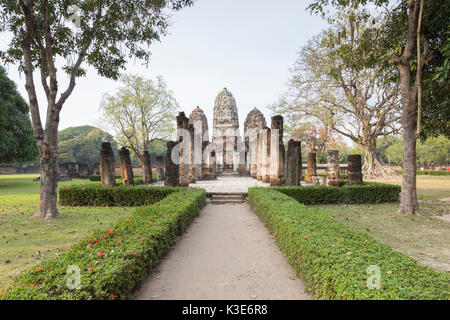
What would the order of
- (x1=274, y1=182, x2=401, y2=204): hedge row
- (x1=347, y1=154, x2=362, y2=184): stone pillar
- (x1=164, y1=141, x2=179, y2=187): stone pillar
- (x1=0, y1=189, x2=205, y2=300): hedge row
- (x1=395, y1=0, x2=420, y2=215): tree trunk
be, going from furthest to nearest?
(x1=347, y1=154, x2=362, y2=184): stone pillar, (x1=164, y1=141, x2=179, y2=187): stone pillar, (x1=274, y1=182, x2=401, y2=204): hedge row, (x1=395, y1=0, x2=420, y2=215): tree trunk, (x1=0, y1=189, x2=205, y2=300): hedge row

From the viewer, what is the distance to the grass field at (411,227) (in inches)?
217

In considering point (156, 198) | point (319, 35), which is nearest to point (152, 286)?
point (156, 198)

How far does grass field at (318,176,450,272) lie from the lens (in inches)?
217

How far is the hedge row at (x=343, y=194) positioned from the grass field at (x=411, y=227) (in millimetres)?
575

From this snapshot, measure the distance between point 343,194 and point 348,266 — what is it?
9.72 meters

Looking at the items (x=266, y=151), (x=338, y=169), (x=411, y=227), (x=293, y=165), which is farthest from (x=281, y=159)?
(x=411, y=227)

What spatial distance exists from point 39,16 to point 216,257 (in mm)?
10693

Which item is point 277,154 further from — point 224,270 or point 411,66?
point 224,270

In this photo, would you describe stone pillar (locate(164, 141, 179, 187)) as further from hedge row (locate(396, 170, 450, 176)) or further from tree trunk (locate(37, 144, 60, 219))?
hedge row (locate(396, 170, 450, 176))

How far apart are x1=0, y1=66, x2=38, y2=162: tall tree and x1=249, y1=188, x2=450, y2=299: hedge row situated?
23.9 metres

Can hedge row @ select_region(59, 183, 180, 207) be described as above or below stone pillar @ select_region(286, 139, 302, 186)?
below

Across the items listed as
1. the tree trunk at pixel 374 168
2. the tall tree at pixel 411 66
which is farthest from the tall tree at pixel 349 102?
the tall tree at pixel 411 66

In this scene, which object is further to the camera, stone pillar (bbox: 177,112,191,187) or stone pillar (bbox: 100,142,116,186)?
stone pillar (bbox: 177,112,191,187)

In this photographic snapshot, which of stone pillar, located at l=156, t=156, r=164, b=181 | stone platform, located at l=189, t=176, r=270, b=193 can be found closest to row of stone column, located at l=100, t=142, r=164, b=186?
stone pillar, located at l=156, t=156, r=164, b=181
